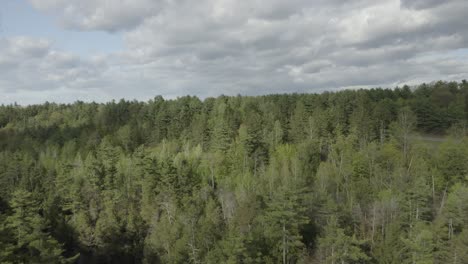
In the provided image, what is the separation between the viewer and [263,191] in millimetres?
50125

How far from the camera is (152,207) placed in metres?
50.5

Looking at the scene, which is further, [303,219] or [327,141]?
[327,141]

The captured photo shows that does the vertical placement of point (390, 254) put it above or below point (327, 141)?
below

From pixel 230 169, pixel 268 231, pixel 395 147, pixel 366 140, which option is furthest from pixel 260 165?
pixel 268 231

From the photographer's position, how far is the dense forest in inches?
1367

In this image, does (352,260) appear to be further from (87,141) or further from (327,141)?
(87,141)

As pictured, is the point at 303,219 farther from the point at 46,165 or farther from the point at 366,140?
the point at 46,165

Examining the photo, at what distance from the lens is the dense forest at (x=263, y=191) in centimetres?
3472

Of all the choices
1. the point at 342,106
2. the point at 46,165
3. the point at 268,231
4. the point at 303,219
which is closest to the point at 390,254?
the point at 303,219

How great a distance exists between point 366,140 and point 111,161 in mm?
45568

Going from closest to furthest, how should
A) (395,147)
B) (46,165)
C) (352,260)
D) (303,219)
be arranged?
(352,260) → (303,219) → (395,147) → (46,165)

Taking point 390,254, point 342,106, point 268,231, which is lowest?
point 390,254

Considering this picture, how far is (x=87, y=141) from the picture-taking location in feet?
285

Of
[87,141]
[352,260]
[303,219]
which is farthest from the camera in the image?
[87,141]
